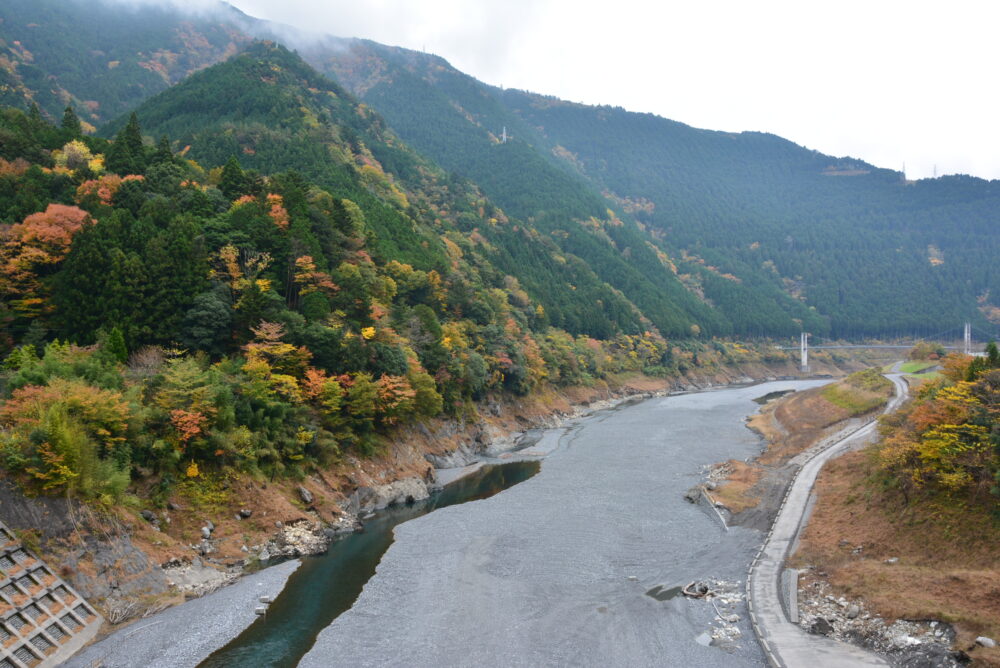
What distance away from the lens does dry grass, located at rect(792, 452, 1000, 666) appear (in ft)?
65.1

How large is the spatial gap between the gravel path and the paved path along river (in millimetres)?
3689

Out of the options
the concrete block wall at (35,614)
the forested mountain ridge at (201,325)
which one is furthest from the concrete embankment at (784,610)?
the forested mountain ridge at (201,325)

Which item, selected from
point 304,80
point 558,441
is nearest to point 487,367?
point 558,441

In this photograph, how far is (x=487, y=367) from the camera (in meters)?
69.7

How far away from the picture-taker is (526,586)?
88.4ft

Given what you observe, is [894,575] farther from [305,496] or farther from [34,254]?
[34,254]

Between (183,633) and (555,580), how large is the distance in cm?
1515

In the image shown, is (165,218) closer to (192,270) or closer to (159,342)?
(192,270)

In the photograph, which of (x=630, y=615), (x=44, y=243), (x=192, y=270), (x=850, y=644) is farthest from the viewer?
(x=192, y=270)

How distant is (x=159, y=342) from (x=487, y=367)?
121 ft

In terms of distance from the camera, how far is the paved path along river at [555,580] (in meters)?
21.2

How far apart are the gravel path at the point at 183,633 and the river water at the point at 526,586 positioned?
80 centimetres

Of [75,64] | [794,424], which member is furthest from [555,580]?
[75,64]

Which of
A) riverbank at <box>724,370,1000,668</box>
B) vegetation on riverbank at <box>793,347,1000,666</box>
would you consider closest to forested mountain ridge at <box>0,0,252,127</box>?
riverbank at <box>724,370,1000,668</box>
